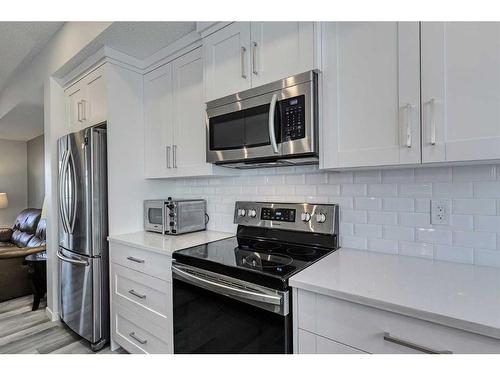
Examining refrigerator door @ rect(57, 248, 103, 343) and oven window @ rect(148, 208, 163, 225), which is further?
oven window @ rect(148, 208, 163, 225)

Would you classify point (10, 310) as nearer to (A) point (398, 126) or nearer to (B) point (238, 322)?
(B) point (238, 322)

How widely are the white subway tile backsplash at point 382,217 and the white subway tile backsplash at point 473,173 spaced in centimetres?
32

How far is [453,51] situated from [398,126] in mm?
312

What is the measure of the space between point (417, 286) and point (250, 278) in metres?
0.64

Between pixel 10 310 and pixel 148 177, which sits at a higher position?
pixel 148 177

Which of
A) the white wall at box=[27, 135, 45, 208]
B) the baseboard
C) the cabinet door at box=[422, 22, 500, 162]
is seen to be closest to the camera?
the cabinet door at box=[422, 22, 500, 162]

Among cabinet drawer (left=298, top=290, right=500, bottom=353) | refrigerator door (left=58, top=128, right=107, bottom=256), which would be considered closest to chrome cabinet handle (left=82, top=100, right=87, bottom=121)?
refrigerator door (left=58, top=128, right=107, bottom=256)

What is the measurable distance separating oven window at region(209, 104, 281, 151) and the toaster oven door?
0.74m

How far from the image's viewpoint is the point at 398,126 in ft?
3.67

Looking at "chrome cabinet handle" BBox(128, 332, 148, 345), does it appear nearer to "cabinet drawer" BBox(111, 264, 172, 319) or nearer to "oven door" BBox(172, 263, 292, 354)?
"cabinet drawer" BBox(111, 264, 172, 319)

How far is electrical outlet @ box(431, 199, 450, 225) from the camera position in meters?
1.27

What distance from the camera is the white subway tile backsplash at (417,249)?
1318mm

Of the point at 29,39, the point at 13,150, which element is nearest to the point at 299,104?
the point at 29,39

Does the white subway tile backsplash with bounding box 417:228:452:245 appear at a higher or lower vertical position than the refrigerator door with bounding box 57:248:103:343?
higher
